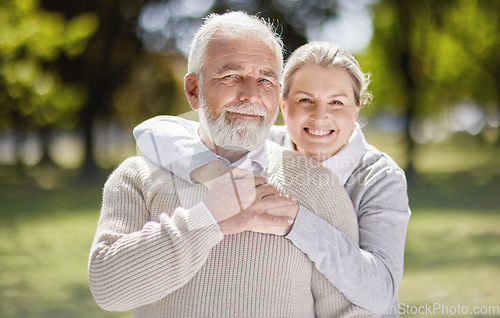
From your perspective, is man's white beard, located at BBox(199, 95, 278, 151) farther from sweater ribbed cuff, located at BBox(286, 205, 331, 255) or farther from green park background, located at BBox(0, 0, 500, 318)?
green park background, located at BBox(0, 0, 500, 318)

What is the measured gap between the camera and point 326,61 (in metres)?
2.50

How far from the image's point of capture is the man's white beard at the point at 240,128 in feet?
7.55

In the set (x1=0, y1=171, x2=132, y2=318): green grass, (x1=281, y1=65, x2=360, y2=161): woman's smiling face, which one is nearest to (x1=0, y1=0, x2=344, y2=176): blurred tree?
(x1=0, y1=171, x2=132, y2=318): green grass

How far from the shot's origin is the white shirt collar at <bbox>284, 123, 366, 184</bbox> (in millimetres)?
2475

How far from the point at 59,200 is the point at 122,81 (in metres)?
6.06

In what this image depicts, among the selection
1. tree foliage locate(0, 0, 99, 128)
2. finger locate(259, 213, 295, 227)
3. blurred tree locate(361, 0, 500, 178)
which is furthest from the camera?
blurred tree locate(361, 0, 500, 178)

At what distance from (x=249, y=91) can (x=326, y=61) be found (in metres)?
0.46

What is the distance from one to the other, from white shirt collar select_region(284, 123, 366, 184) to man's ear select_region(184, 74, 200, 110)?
2.19 feet

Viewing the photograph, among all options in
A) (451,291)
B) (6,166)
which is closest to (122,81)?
(6,166)

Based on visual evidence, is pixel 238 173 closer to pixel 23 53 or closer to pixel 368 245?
pixel 368 245

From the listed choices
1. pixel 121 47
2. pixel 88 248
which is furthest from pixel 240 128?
pixel 121 47

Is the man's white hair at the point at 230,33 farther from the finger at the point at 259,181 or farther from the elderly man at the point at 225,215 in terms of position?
the finger at the point at 259,181

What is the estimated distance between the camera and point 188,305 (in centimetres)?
207

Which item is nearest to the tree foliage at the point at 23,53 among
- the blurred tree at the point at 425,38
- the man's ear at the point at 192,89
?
the man's ear at the point at 192,89
